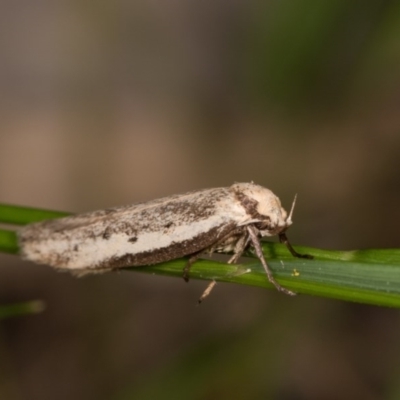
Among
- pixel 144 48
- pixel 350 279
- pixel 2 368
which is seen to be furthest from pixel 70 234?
pixel 144 48

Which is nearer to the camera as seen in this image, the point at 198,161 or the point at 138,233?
the point at 138,233

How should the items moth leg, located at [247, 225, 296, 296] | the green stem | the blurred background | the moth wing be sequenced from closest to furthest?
moth leg, located at [247, 225, 296, 296] < the green stem < the moth wing < the blurred background

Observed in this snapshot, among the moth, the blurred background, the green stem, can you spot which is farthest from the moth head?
the blurred background

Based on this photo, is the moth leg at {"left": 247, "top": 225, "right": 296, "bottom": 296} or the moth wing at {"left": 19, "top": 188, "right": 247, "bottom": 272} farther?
the moth wing at {"left": 19, "top": 188, "right": 247, "bottom": 272}

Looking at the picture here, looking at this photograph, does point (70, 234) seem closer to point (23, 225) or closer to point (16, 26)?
point (23, 225)

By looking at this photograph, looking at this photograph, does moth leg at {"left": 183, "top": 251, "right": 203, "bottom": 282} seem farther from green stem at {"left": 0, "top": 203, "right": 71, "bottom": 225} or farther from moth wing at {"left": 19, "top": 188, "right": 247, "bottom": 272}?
green stem at {"left": 0, "top": 203, "right": 71, "bottom": 225}

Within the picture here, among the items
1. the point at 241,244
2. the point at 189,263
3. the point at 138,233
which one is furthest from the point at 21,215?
the point at 241,244

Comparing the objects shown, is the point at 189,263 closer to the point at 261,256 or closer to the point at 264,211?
the point at 261,256
